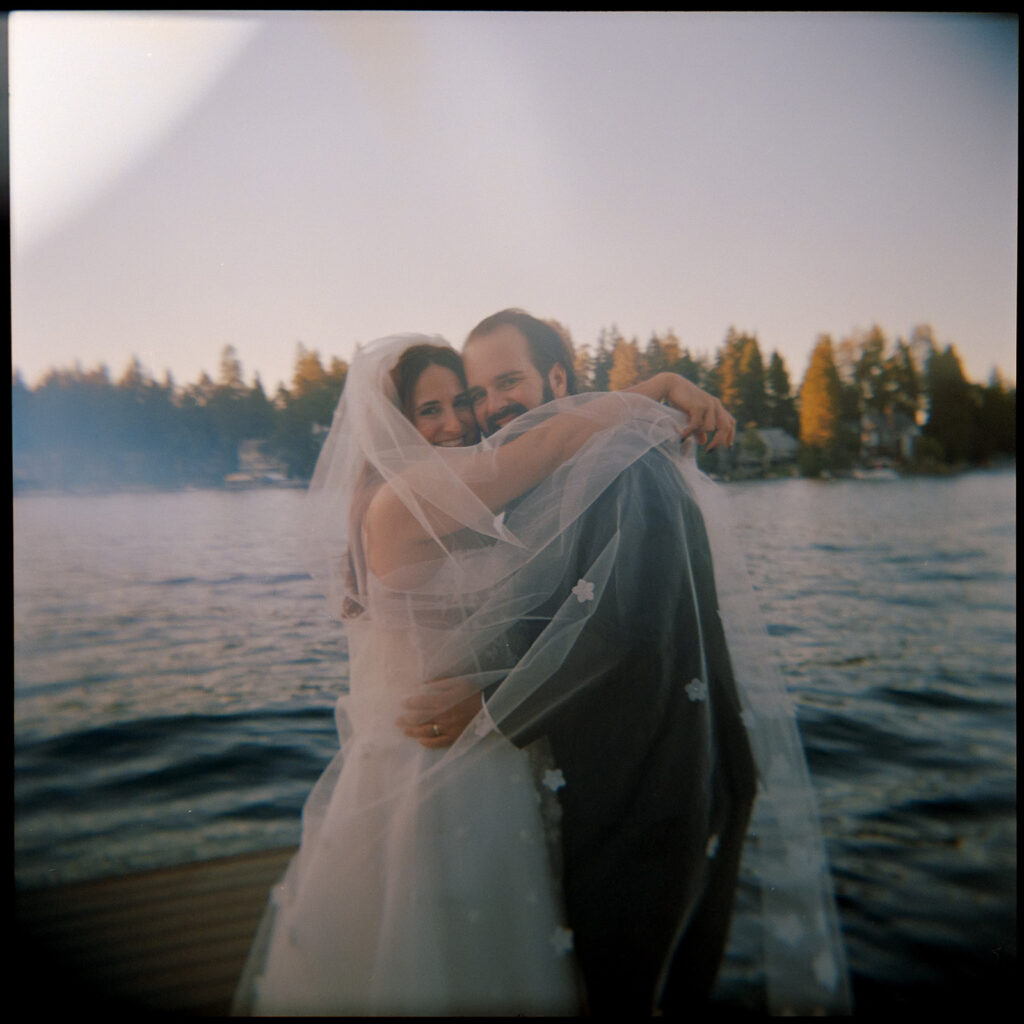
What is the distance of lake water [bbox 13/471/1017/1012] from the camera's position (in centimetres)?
188

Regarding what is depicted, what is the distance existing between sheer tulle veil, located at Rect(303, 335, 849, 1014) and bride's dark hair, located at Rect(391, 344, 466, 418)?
0.07ft

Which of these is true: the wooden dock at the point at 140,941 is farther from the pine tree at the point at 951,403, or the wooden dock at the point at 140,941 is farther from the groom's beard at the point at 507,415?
the pine tree at the point at 951,403

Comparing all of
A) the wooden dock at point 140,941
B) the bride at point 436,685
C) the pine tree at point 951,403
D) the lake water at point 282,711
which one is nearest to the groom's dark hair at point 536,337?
the bride at point 436,685

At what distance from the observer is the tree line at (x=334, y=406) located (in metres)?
1.91

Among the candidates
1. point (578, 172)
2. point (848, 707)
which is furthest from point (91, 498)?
point (848, 707)

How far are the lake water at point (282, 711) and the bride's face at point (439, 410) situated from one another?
417 mm

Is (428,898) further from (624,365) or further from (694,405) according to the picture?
(624,365)

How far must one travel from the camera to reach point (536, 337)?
1.67 metres

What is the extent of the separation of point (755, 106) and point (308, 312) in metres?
1.35

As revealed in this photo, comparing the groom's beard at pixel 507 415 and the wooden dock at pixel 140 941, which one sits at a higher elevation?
the groom's beard at pixel 507 415

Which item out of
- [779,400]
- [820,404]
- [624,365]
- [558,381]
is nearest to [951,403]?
[820,404]

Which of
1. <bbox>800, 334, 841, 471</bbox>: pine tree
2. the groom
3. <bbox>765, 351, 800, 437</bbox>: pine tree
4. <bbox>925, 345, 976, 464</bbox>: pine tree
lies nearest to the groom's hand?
the groom

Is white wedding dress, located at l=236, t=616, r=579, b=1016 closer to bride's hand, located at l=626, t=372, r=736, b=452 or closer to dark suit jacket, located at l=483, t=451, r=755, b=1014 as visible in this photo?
dark suit jacket, located at l=483, t=451, r=755, b=1014

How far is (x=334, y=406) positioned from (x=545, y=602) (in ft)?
2.71
